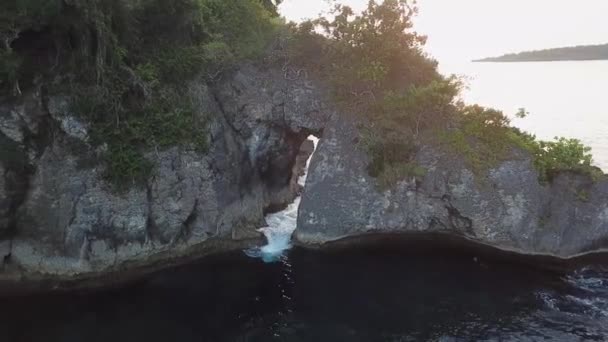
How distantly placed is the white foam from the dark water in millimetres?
1081

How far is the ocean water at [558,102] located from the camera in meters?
51.6

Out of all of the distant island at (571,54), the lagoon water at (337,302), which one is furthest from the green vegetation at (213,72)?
the distant island at (571,54)

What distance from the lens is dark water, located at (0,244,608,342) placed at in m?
17.9

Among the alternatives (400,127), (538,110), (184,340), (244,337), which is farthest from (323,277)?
(538,110)

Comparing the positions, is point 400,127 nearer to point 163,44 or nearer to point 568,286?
point 568,286

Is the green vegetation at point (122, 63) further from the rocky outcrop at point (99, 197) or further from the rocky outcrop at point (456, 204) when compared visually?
the rocky outcrop at point (456, 204)

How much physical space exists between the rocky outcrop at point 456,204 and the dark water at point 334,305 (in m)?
2.12

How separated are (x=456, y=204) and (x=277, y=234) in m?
11.0

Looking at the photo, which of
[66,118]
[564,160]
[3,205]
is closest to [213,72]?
[66,118]

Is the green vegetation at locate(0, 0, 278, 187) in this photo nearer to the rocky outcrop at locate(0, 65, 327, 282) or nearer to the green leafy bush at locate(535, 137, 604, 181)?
the rocky outcrop at locate(0, 65, 327, 282)

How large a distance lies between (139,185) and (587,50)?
6219 inches

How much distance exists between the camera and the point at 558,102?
234 feet

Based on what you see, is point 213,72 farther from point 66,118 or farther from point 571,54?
point 571,54

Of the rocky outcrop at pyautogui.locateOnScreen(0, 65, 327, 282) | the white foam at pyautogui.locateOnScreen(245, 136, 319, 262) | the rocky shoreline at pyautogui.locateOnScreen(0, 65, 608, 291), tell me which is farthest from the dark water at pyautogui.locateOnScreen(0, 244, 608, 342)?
the rocky outcrop at pyautogui.locateOnScreen(0, 65, 327, 282)
